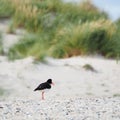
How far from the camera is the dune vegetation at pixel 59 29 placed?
1817 cm

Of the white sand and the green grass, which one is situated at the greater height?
the green grass

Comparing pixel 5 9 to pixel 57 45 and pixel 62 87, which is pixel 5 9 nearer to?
pixel 57 45

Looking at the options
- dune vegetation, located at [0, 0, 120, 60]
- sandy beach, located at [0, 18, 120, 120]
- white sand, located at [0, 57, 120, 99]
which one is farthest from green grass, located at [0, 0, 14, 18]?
white sand, located at [0, 57, 120, 99]

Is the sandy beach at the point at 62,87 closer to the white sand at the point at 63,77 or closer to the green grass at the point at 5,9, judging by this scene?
the white sand at the point at 63,77

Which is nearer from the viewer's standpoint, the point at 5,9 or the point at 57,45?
the point at 57,45

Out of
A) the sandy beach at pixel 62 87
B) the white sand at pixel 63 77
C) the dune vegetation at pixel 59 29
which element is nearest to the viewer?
the sandy beach at pixel 62 87

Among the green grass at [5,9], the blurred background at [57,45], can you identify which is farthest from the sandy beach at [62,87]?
the green grass at [5,9]

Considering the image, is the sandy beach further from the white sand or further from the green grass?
the green grass

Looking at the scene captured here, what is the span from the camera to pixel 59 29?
20.1m

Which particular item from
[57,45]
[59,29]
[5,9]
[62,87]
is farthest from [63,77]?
[5,9]

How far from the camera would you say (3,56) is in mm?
17297

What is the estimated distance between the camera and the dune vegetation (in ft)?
59.6

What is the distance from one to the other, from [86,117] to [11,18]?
45.0ft

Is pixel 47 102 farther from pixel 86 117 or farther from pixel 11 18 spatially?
pixel 11 18
